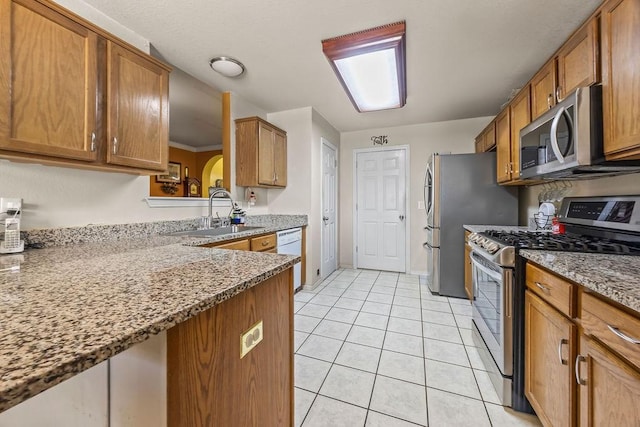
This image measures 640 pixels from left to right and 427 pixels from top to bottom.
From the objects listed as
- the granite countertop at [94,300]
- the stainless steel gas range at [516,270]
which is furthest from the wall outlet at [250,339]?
the stainless steel gas range at [516,270]

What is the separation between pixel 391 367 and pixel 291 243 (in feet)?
5.45

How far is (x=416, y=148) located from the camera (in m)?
3.95

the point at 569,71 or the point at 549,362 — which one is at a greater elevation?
the point at 569,71

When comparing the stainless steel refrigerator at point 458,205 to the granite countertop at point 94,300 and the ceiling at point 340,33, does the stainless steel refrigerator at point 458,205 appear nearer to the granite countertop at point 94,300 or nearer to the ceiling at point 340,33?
the ceiling at point 340,33

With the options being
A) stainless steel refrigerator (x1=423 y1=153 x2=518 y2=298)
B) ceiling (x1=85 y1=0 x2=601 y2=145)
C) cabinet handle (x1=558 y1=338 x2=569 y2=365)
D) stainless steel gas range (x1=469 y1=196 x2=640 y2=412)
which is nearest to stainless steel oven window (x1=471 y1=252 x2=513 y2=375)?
stainless steel gas range (x1=469 y1=196 x2=640 y2=412)

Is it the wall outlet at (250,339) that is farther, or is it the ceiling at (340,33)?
the ceiling at (340,33)

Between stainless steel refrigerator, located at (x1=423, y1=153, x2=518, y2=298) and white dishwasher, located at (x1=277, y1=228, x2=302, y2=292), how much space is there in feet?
5.40

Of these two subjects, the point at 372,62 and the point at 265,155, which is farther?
the point at 265,155

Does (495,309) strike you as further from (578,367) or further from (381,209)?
(381,209)

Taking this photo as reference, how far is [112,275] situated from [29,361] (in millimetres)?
493

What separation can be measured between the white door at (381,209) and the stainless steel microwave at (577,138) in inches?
91.2

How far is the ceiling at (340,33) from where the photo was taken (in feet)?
5.32

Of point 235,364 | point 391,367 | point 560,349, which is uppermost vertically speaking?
point 235,364

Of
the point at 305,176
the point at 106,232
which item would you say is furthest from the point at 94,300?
the point at 305,176
